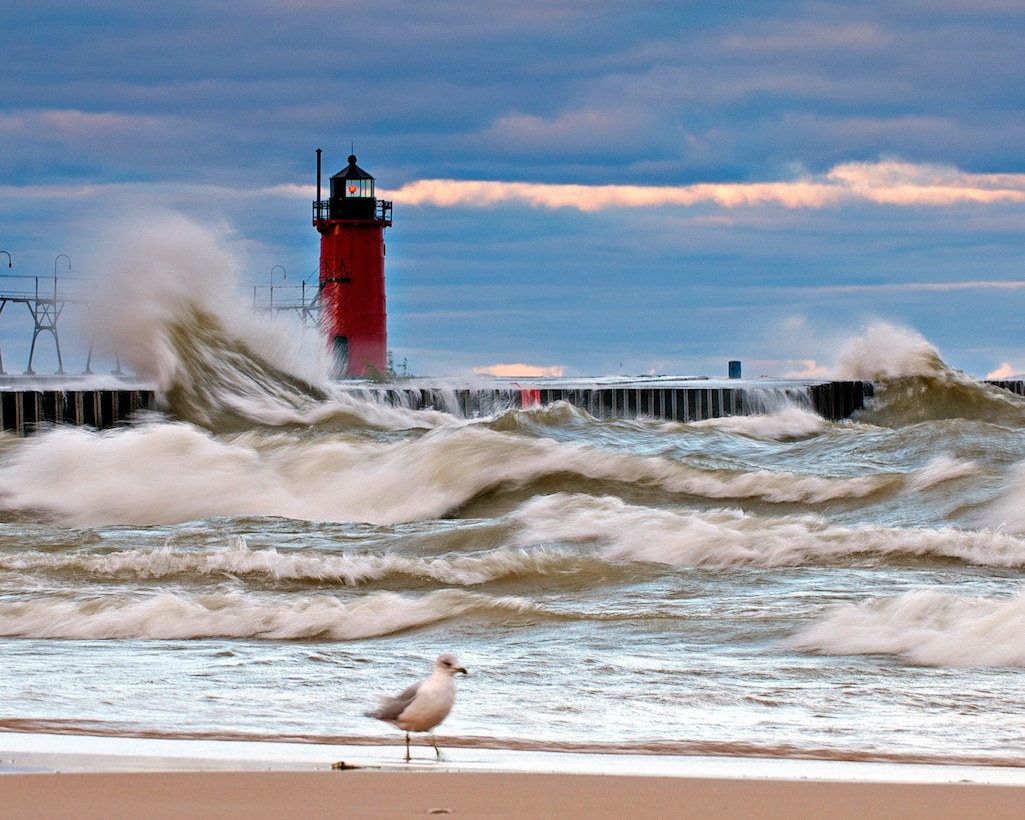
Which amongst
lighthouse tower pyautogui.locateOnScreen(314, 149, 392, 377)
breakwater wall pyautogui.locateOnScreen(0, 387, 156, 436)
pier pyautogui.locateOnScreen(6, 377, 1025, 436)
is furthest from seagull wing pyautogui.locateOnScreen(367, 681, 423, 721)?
lighthouse tower pyautogui.locateOnScreen(314, 149, 392, 377)

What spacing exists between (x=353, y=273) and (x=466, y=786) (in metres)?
30.1

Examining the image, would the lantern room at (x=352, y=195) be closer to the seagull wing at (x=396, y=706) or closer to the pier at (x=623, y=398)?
the pier at (x=623, y=398)

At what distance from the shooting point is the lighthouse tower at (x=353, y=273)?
105 feet

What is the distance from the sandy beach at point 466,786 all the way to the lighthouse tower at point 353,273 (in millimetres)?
28111

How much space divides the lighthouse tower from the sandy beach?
28111 mm

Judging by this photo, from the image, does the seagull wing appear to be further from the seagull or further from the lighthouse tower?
the lighthouse tower

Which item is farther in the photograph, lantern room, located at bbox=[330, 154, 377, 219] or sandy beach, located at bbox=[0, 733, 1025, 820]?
lantern room, located at bbox=[330, 154, 377, 219]

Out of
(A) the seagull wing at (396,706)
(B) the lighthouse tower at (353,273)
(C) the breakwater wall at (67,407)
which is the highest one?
(B) the lighthouse tower at (353,273)

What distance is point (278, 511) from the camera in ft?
35.0

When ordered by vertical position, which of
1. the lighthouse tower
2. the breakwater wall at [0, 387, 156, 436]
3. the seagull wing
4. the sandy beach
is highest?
the lighthouse tower

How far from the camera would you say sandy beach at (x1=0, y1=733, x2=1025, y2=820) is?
2.61 meters

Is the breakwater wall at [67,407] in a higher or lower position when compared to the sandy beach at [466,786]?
higher

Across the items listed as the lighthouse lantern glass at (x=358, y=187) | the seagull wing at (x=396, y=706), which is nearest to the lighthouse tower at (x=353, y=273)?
the lighthouse lantern glass at (x=358, y=187)

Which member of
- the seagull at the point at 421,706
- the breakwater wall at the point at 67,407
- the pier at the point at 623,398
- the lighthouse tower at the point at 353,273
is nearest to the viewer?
the seagull at the point at 421,706
